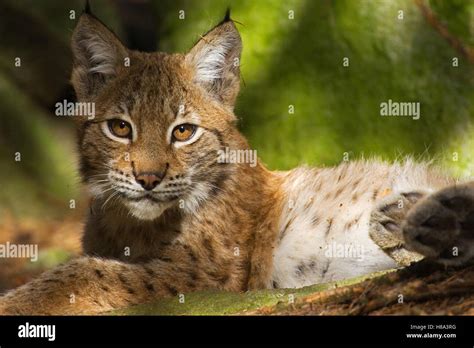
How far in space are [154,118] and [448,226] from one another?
1982 mm

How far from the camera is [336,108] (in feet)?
24.8

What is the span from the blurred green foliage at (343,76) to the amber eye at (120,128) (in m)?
1.98

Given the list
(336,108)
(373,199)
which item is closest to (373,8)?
(336,108)

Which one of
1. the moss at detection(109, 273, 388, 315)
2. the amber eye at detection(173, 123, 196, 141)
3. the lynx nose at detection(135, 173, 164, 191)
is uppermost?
the amber eye at detection(173, 123, 196, 141)

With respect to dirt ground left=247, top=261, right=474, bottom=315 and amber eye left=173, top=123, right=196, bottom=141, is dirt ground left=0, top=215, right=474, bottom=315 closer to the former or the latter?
dirt ground left=247, top=261, right=474, bottom=315

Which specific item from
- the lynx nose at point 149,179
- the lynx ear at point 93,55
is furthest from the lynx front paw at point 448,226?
the lynx ear at point 93,55

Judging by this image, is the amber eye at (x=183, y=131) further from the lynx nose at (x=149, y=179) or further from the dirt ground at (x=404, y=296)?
the dirt ground at (x=404, y=296)

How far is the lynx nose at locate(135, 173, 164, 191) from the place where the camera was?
5.32m

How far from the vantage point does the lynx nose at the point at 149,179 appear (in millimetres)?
5316

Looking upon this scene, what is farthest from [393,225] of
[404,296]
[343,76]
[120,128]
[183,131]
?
[343,76]

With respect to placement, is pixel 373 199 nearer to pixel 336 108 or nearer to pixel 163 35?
pixel 336 108

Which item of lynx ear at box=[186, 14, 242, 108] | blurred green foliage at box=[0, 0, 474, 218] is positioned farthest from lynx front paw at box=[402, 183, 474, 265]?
blurred green foliage at box=[0, 0, 474, 218]

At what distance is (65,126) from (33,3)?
4.64 feet
